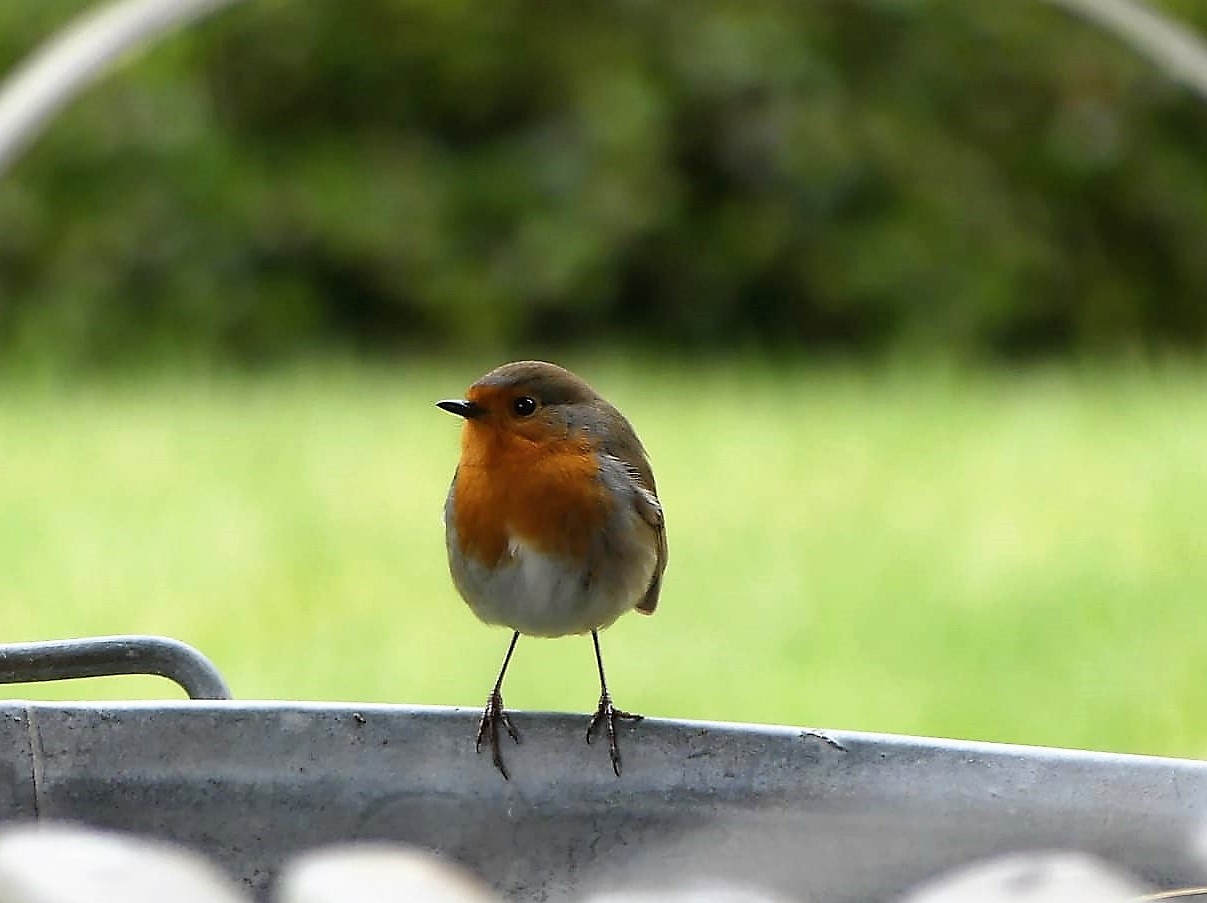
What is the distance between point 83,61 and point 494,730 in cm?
93

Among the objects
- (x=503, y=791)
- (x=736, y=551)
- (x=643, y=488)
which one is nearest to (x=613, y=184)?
(x=736, y=551)

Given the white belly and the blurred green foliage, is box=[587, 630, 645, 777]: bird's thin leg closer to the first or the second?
the white belly

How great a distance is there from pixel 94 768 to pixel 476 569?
23.7 inches

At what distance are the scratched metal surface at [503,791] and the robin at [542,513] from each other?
0.48m

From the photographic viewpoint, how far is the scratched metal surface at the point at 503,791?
1.36m

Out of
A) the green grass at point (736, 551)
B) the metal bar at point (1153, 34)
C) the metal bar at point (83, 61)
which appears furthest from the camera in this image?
the green grass at point (736, 551)

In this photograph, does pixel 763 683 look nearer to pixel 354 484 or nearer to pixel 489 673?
pixel 489 673

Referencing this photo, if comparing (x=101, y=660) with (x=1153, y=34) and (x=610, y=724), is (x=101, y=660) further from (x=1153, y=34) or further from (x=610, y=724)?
(x=1153, y=34)

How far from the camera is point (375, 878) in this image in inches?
52.9

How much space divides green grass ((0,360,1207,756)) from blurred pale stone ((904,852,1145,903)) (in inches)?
79.6

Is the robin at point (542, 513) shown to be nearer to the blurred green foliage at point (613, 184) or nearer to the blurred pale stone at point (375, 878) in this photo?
the blurred pale stone at point (375, 878)

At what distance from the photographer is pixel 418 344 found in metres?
7.84

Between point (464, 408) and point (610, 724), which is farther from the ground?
point (464, 408)

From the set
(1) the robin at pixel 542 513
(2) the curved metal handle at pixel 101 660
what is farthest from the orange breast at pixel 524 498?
(2) the curved metal handle at pixel 101 660
